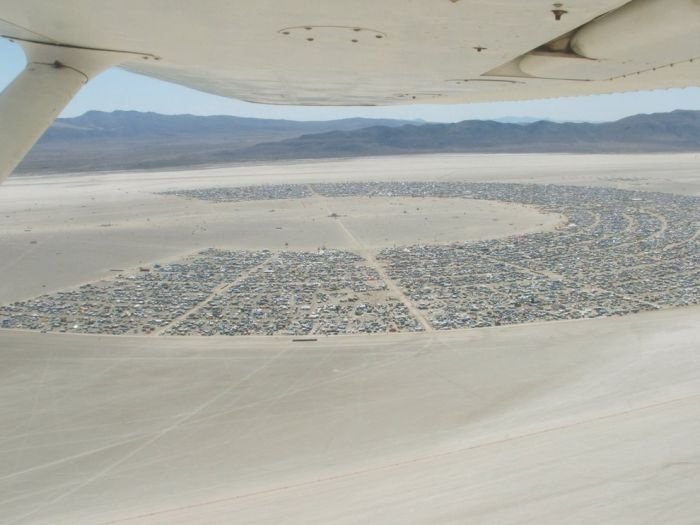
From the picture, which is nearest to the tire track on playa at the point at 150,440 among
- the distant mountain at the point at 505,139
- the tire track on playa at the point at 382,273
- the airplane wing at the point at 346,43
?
the tire track on playa at the point at 382,273

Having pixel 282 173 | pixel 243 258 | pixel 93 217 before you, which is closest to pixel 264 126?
pixel 282 173

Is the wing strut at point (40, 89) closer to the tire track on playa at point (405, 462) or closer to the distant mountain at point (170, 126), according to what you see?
the tire track on playa at point (405, 462)

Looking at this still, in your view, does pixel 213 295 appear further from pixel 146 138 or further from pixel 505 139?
pixel 146 138

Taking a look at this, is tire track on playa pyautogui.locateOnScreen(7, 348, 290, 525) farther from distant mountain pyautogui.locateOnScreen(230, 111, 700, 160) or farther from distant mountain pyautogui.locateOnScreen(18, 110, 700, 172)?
A: distant mountain pyautogui.locateOnScreen(230, 111, 700, 160)

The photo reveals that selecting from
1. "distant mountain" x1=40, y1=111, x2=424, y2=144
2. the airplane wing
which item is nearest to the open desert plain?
the airplane wing

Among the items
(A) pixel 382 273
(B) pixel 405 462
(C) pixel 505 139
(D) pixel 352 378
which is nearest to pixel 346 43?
(B) pixel 405 462
